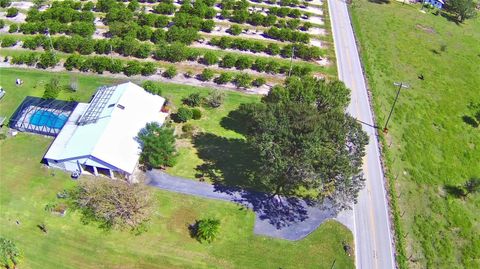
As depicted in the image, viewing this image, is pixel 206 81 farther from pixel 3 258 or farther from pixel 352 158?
pixel 3 258

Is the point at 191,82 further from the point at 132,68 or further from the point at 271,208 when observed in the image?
the point at 271,208

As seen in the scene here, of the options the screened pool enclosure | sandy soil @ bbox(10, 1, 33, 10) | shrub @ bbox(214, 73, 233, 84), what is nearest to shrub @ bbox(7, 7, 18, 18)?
sandy soil @ bbox(10, 1, 33, 10)

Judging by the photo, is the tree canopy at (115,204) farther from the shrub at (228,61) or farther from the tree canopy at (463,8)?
the tree canopy at (463,8)

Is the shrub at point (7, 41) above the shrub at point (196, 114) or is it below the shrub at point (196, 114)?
below

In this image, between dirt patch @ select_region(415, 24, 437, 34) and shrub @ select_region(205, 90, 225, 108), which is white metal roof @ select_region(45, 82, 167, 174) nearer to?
shrub @ select_region(205, 90, 225, 108)

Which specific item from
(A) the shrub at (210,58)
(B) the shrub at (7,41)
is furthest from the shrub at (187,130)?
(B) the shrub at (7,41)

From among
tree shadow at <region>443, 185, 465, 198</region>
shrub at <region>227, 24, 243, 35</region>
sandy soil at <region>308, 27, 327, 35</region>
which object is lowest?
tree shadow at <region>443, 185, 465, 198</region>
